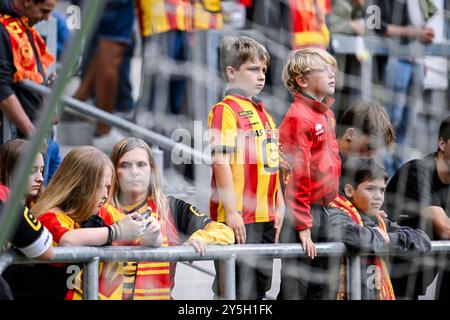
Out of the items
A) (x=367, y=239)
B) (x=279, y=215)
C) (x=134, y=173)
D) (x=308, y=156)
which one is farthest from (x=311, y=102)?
(x=134, y=173)

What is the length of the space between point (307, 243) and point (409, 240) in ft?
1.56

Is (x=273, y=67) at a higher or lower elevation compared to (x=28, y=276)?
higher

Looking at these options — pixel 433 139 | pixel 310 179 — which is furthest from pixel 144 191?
pixel 433 139

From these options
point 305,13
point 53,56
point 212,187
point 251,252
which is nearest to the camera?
point 251,252

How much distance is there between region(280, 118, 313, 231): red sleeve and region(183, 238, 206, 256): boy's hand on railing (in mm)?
469

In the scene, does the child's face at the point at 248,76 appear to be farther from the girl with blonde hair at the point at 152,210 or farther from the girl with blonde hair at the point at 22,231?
the girl with blonde hair at the point at 22,231

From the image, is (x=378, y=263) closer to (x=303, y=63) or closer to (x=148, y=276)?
(x=303, y=63)

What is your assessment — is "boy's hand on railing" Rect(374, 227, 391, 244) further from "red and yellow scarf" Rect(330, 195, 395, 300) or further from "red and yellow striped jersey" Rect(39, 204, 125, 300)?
"red and yellow striped jersey" Rect(39, 204, 125, 300)

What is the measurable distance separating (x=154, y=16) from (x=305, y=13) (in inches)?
24.1

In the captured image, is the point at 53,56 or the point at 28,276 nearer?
the point at 28,276

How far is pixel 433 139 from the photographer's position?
555 centimetres

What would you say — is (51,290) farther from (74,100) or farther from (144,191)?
(74,100)

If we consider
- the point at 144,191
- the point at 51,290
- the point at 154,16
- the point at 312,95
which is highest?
the point at 154,16

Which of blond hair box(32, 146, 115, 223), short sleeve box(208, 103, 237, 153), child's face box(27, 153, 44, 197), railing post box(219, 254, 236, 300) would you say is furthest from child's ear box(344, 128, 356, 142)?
child's face box(27, 153, 44, 197)
